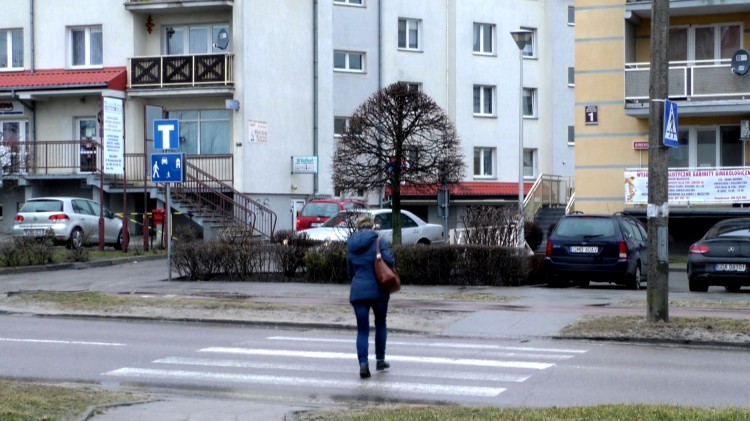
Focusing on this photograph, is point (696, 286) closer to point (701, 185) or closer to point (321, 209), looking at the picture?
point (701, 185)

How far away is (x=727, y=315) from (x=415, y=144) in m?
10.9

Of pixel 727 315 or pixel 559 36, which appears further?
pixel 559 36

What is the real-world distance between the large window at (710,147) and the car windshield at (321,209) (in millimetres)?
10388

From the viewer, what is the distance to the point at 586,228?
23.5 meters

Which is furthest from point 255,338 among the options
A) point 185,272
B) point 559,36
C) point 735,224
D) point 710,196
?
point 559,36

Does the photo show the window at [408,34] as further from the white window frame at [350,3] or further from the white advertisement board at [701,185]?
the white advertisement board at [701,185]

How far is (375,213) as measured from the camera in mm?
29641

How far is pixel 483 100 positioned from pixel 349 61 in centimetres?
739

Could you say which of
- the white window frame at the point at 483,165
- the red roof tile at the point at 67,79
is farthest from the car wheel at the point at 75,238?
the white window frame at the point at 483,165

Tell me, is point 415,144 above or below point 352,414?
above

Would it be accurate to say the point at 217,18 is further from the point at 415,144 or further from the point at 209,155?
the point at 415,144

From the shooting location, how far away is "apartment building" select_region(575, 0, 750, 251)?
31984 mm

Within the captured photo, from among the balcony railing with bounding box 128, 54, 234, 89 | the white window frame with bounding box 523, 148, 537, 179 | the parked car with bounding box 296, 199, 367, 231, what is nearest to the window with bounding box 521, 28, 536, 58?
the white window frame with bounding box 523, 148, 537, 179

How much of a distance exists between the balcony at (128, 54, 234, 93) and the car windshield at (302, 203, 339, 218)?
20.4 feet
